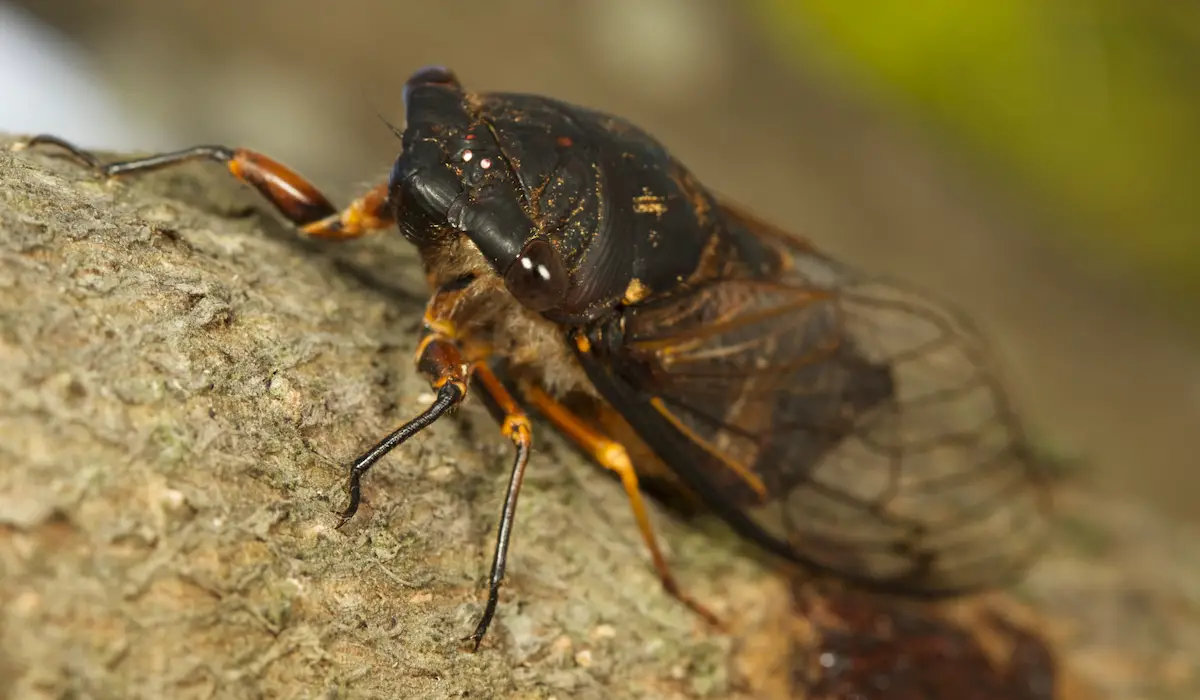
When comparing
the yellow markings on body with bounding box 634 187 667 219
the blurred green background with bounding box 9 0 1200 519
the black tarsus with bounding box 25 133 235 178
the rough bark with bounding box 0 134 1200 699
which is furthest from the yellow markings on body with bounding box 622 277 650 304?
the blurred green background with bounding box 9 0 1200 519

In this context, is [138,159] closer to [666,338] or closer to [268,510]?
[268,510]

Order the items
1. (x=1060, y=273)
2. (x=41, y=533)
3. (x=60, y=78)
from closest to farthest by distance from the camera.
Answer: (x=41, y=533) → (x=60, y=78) → (x=1060, y=273)

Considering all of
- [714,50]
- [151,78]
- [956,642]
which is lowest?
[151,78]

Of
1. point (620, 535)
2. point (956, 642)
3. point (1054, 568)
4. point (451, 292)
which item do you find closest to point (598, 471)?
point (620, 535)

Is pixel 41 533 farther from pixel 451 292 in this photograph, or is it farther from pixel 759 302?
pixel 759 302

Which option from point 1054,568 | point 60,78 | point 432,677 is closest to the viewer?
point 432,677

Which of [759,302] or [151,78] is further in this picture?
[151,78]

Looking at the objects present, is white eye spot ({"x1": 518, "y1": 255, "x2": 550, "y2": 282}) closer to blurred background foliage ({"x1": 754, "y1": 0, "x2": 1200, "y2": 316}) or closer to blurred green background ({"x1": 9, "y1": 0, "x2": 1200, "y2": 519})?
blurred green background ({"x1": 9, "y1": 0, "x2": 1200, "y2": 519})
